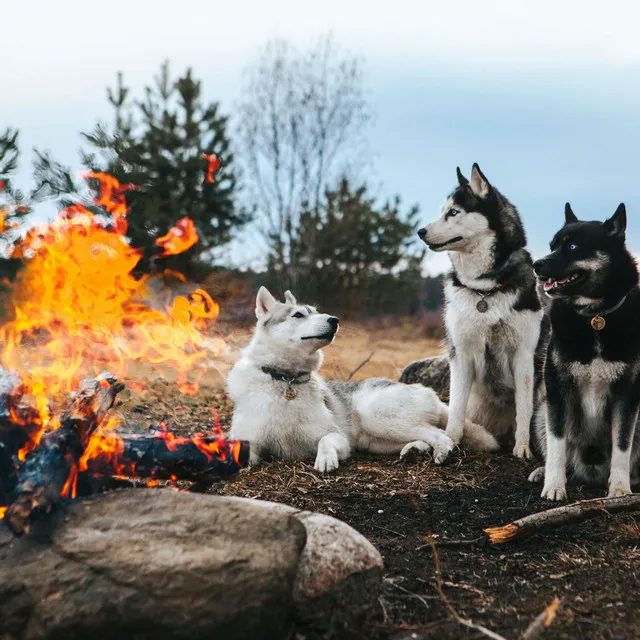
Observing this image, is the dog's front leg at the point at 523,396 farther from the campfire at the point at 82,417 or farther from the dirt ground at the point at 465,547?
the campfire at the point at 82,417

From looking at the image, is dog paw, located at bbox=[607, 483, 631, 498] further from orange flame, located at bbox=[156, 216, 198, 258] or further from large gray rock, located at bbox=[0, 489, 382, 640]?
orange flame, located at bbox=[156, 216, 198, 258]

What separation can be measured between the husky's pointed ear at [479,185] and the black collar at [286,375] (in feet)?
8.06

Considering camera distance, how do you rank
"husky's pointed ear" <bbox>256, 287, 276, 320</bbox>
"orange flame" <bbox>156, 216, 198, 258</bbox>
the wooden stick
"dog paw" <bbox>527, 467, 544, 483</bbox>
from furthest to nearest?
"orange flame" <bbox>156, 216, 198, 258</bbox> < "husky's pointed ear" <bbox>256, 287, 276, 320</bbox> < "dog paw" <bbox>527, 467, 544, 483</bbox> < the wooden stick

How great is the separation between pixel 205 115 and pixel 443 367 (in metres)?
13.3

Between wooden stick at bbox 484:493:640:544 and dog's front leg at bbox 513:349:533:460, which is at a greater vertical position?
dog's front leg at bbox 513:349:533:460

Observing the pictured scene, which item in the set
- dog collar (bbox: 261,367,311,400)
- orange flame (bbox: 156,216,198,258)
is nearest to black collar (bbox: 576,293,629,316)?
dog collar (bbox: 261,367,311,400)

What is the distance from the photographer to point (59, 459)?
3.40 m

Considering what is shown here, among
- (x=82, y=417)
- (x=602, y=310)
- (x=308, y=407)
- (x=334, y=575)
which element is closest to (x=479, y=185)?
(x=602, y=310)

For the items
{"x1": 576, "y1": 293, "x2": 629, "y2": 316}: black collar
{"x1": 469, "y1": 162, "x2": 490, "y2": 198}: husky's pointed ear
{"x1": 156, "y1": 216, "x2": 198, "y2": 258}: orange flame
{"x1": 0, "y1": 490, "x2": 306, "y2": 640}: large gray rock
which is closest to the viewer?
{"x1": 0, "y1": 490, "x2": 306, "y2": 640}: large gray rock

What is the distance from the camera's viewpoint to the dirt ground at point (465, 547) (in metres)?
3.19

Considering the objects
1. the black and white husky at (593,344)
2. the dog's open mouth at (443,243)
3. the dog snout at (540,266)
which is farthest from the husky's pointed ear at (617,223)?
the dog's open mouth at (443,243)

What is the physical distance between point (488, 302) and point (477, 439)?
4.42 feet

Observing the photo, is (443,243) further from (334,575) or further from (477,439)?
(334,575)

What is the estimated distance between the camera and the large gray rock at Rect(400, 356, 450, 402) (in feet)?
30.7
